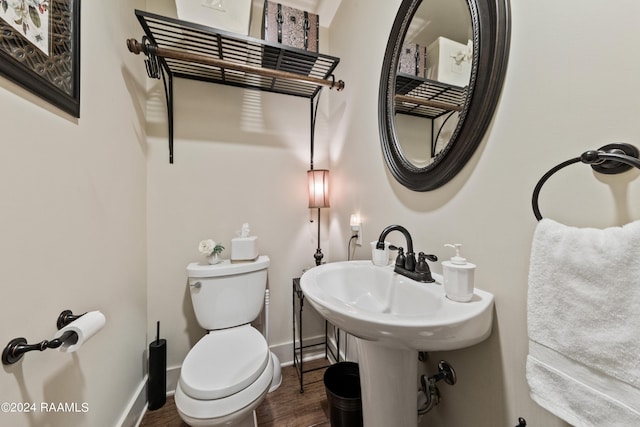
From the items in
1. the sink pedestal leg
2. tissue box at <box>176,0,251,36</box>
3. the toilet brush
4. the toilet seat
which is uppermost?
tissue box at <box>176,0,251,36</box>

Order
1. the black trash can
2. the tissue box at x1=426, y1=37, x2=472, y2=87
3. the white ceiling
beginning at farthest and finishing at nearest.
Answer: the white ceiling
the black trash can
the tissue box at x1=426, y1=37, x2=472, y2=87

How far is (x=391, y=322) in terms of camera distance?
545mm

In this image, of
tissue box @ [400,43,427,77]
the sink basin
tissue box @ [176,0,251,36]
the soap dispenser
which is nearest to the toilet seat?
the sink basin

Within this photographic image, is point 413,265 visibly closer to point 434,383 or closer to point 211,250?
point 434,383

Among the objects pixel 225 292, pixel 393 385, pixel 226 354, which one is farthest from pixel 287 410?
pixel 393 385

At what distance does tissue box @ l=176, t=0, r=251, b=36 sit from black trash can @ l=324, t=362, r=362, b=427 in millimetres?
1984

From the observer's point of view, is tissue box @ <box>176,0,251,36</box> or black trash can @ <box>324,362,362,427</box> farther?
tissue box @ <box>176,0,251,36</box>

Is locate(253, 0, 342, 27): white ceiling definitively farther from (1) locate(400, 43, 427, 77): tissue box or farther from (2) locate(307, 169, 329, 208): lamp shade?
(2) locate(307, 169, 329, 208): lamp shade

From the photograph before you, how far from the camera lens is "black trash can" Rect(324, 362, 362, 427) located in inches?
41.2

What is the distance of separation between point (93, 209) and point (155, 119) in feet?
2.66

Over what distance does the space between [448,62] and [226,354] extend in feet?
5.23

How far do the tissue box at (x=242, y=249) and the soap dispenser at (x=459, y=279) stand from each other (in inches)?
46.0

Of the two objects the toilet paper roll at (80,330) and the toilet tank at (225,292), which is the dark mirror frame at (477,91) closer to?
the toilet tank at (225,292)

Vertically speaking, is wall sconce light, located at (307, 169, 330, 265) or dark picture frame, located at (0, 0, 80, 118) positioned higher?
dark picture frame, located at (0, 0, 80, 118)
